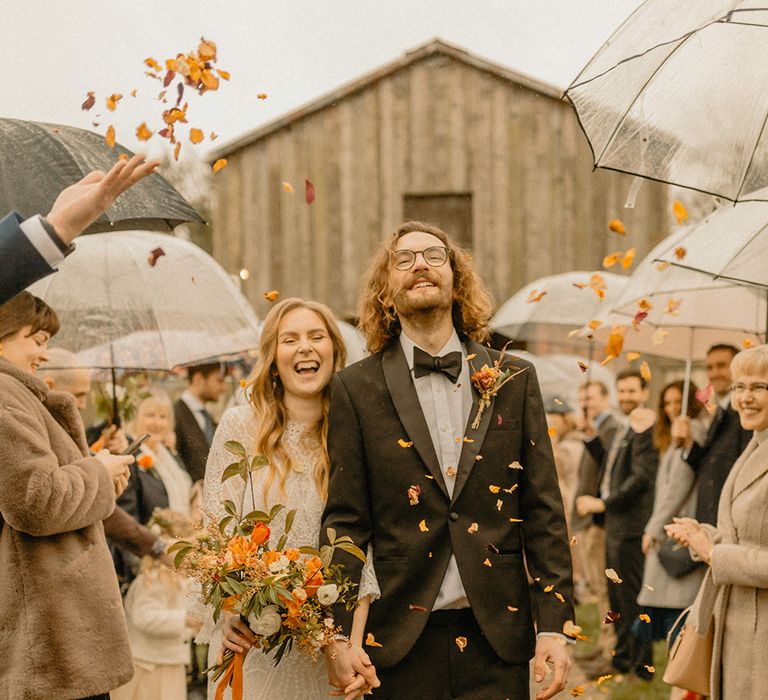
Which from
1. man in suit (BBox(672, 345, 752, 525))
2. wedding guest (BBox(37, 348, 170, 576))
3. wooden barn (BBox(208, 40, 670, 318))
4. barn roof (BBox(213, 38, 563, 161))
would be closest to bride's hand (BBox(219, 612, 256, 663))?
wedding guest (BBox(37, 348, 170, 576))

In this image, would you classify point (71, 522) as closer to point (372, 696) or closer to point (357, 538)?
point (357, 538)

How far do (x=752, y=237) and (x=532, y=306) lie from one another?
564 centimetres

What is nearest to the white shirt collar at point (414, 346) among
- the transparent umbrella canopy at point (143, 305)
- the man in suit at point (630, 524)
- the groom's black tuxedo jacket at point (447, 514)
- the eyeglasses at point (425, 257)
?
the groom's black tuxedo jacket at point (447, 514)

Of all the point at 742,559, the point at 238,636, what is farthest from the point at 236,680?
the point at 742,559

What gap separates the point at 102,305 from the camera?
5.09 m

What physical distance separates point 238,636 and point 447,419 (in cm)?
99

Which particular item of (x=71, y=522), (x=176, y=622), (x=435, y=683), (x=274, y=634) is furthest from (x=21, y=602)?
(x=176, y=622)

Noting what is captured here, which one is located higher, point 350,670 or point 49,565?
point 49,565

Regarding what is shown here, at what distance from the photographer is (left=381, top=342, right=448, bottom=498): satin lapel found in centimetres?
373

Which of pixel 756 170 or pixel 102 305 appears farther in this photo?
pixel 102 305

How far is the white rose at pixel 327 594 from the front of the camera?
11.2 ft

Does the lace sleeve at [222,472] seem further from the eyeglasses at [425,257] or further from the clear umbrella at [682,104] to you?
the clear umbrella at [682,104]

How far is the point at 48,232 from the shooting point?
249 centimetres

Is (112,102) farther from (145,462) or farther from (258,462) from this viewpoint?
(145,462)
